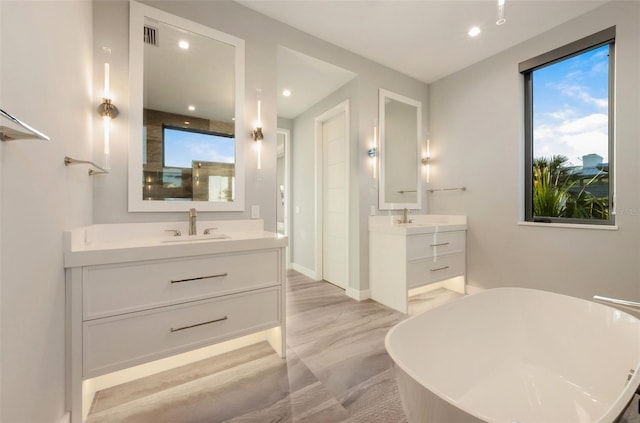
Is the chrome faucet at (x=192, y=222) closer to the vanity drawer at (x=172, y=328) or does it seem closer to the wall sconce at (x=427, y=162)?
the vanity drawer at (x=172, y=328)

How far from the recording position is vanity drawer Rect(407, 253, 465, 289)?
8.49 feet

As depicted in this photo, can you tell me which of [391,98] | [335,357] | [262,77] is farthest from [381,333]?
[391,98]

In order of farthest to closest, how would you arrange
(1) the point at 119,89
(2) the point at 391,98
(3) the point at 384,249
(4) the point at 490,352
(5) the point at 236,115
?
1. (2) the point at 391,98
2. (3) the point at 384,249
3. (5) the point at 236,115
4. (1) the point at 119,89
5. (4) the point at 490,352

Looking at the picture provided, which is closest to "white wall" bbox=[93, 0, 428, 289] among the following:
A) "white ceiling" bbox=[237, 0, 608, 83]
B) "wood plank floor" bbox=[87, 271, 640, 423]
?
"white ceiling" bbox=[237, 0, 608, 83]

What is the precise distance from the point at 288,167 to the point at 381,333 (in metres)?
2.91

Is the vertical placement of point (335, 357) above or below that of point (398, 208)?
below

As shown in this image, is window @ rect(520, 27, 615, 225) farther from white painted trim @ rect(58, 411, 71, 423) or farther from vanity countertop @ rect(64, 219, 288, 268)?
white painted trim @ rect(58, 411, 71, 423)

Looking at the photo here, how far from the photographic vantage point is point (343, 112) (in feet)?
10.7

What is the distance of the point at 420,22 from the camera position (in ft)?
7.66

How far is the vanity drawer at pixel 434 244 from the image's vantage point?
2.58 metres

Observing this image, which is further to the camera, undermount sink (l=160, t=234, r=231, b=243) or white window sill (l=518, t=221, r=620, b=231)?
white window sill (l=518, t=221, r=620, b=231)

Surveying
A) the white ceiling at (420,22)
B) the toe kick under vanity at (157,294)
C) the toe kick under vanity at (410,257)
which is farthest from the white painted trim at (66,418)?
the white ceiling at (420,22)

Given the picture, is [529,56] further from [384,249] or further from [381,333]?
[381,333]

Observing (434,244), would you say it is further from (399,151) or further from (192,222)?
(192,222)
